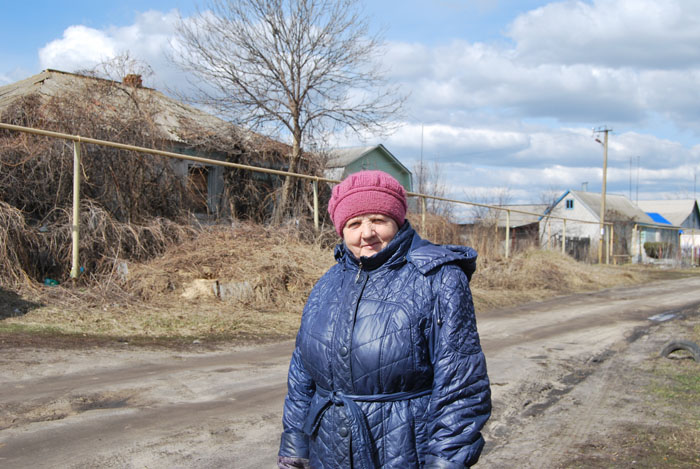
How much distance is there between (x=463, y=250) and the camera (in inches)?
87.4

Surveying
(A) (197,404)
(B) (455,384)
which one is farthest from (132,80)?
(B) (455,384)

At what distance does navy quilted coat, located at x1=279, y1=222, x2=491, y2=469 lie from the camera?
77.8 inches

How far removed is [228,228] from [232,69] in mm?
6982

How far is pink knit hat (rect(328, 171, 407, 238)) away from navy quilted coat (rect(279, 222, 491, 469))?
150mm

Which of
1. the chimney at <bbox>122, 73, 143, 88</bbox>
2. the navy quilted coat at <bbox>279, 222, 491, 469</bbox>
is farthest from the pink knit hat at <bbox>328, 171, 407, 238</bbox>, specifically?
the chimney at <bbox>122, 73, 143, 88</bbox>

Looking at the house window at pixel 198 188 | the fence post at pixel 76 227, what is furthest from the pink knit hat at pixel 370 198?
the house window at pixel 198 188

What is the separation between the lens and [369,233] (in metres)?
2.27

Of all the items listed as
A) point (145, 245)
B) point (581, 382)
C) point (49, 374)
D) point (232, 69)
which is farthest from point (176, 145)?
point (581, 382)

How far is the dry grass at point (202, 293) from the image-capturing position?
7.71m

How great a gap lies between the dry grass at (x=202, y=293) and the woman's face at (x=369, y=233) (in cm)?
584

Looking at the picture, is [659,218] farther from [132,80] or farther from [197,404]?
[197,404]

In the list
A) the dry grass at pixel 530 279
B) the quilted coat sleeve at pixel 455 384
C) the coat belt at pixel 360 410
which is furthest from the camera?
the dry grass at pixel 530 279

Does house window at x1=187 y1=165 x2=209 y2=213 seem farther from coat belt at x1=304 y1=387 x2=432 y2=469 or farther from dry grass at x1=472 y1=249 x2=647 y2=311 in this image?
coat belt at x1=304 y1=387 x2=432 y2=469

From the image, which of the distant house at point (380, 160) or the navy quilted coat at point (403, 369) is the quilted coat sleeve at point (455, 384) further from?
the distant house at point (380, 160)
